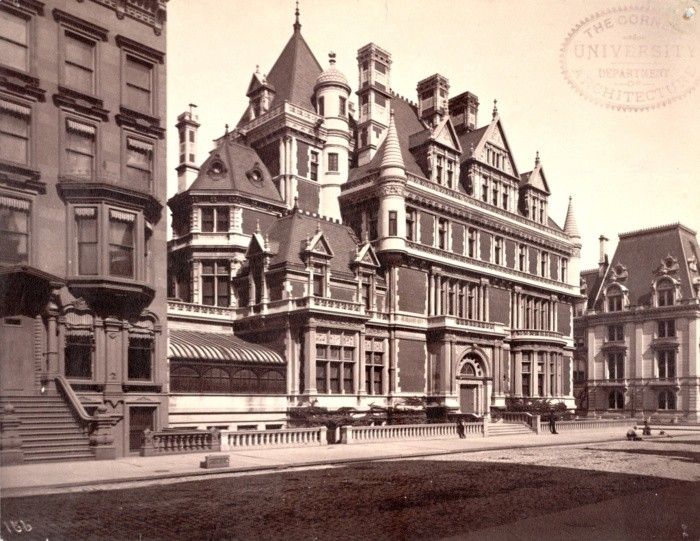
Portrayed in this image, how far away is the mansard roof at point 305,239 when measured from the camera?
3747 centimetres

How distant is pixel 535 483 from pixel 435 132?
1267 inches

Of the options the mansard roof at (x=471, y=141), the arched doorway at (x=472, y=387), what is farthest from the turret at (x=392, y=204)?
the arched doorway at (x=472, y=387)

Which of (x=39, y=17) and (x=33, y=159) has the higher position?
(x=39, y=17)

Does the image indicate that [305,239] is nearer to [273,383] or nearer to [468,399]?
[273,383]

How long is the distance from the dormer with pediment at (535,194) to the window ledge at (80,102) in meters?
38.6

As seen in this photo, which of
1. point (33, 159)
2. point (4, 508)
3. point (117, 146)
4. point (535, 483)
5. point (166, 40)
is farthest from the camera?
point (166, 40)

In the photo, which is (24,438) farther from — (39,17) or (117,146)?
(39,17)

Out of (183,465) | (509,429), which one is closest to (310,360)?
(509,429)

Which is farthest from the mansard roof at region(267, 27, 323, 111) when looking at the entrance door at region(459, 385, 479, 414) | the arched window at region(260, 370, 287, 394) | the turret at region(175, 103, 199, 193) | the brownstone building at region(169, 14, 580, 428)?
the entrance door at region(459, 385, 479, 414)

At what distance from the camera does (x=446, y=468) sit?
21.9 metres

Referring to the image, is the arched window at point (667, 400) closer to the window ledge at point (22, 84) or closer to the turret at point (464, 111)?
the turret at point (464, 111)

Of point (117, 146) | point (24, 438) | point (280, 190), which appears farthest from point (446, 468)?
point (280, 190)

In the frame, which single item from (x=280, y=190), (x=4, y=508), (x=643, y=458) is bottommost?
(x=643, y=458)

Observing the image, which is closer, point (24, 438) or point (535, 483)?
point (535, 483)
